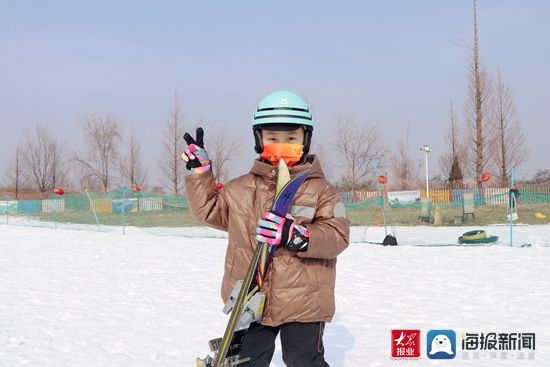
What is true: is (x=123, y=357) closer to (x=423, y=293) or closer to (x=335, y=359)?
(x=335, y=359)

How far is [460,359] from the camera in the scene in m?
4.33

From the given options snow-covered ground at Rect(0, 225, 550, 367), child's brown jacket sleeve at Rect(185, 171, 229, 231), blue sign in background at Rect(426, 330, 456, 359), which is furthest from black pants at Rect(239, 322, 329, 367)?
blue sign in background at Rect(426, 330, 456, 359)

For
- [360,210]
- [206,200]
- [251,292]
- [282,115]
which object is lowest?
[360,210]

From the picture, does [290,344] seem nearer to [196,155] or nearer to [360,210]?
[196,155]

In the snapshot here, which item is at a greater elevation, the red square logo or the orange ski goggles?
the orange ski goggles

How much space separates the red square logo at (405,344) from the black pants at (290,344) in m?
2.05

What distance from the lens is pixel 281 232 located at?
2295 millimetres

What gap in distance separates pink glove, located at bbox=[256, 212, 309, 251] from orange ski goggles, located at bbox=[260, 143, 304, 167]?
0.33m

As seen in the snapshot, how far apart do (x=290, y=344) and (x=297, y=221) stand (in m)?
0.59

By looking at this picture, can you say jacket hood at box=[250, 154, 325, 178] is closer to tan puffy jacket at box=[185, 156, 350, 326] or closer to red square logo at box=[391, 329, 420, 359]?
tan puffy jacket at box=[185, 156, 350, 326]

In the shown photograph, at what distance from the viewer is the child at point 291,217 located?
8.12 ft

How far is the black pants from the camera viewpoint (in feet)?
8.25

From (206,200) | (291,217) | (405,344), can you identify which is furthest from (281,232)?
(405,344)

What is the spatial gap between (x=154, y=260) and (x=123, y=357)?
668 centimetres
